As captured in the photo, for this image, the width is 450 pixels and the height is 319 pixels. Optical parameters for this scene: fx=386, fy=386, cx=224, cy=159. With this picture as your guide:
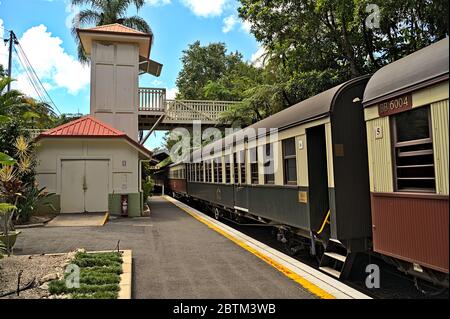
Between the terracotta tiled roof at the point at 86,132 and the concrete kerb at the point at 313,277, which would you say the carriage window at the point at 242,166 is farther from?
the terracotta tiled roof at the point at 86,132

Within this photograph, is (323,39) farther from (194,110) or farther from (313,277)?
(313,277)

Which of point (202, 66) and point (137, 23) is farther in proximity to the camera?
point (202, 66)

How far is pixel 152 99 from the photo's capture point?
2100 centimetres

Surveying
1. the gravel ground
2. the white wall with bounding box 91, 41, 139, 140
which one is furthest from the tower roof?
the gravel ground

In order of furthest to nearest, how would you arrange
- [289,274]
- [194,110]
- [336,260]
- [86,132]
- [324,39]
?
1. [194,110]
2. [324,39]
3. [86,132]
4. [336,260]
5. [289,274]

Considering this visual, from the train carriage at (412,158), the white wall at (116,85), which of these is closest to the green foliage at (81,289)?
the train carriage at (412,158)

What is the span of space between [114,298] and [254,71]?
3286 centimetres

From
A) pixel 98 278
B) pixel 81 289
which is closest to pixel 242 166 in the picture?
pixel 98 278

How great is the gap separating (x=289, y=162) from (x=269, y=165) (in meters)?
0.97

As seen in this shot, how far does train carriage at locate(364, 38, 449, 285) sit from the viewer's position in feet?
13.1

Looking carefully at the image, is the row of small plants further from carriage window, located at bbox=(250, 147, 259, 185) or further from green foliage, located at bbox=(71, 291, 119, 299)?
carriage window, located at bbox=(250, 147, 259, 185)
